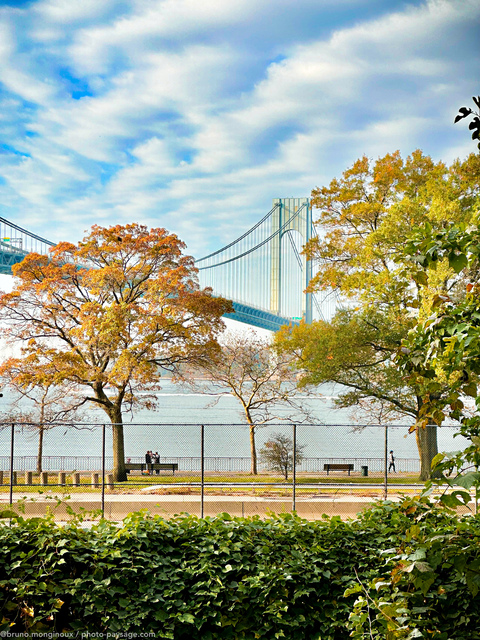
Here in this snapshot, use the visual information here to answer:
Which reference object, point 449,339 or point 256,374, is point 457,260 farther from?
point 256,374

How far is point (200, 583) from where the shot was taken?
344 centimetres

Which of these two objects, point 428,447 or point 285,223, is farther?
point 285,223

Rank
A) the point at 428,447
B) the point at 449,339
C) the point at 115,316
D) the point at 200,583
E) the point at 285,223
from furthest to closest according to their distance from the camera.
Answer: the point at 285,223, the point at 115,316, the point at 428,447, the point at 200,583, the point at 449,339

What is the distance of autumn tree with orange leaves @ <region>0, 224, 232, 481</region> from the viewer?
1988cm

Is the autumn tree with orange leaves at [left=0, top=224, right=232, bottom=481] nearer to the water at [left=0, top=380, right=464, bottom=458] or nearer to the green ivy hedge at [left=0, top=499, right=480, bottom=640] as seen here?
the water at [left=0, top=380, right=464, bottom=458]

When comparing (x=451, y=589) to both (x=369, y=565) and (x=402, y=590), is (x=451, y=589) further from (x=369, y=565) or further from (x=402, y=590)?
(x=369, y=565)

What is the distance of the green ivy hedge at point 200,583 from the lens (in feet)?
10.9

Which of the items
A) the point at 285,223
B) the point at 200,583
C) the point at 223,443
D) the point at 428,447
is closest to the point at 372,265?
the point at 428,447

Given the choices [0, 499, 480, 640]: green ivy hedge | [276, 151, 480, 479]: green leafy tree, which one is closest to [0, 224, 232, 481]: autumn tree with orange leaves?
[276, 151, 480, 479]: green leafy tree

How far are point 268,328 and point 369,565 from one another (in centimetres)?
3725

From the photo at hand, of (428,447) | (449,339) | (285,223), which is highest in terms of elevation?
(285,223)

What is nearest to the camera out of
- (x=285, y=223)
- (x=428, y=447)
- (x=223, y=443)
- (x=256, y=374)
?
(x=428, y=447)

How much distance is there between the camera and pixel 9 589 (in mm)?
3393

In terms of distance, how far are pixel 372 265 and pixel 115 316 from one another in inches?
339
